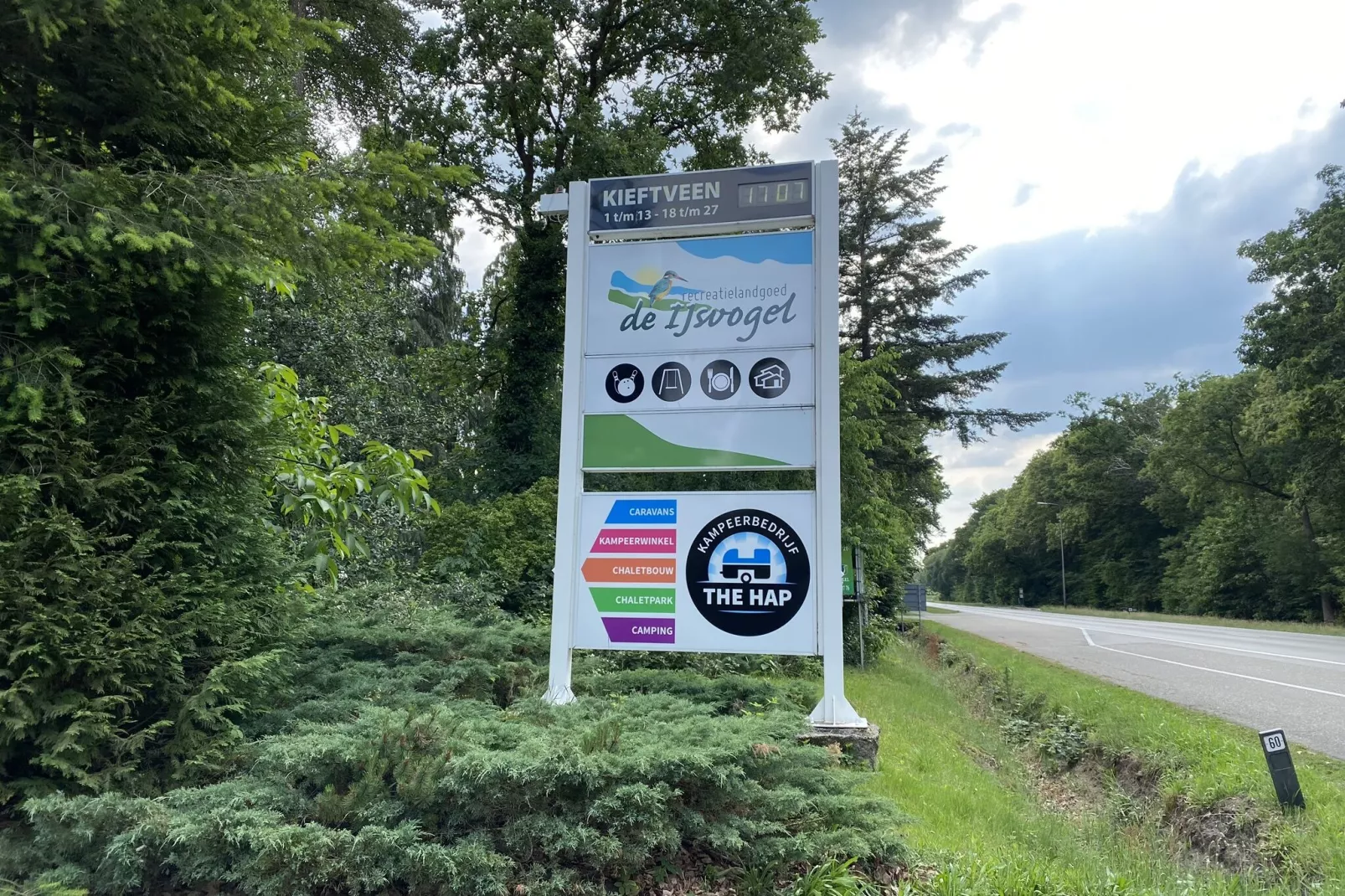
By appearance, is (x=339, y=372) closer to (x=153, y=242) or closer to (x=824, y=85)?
(x=153, y=242)

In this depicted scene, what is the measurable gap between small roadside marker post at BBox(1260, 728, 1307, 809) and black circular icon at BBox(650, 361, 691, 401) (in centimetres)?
428

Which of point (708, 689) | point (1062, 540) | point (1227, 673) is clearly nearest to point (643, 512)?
point (708, 689)

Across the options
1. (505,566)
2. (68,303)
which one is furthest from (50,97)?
(505,566)

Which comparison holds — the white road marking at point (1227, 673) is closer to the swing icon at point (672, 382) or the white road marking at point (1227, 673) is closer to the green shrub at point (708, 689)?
the green shrub at point (708, 689)

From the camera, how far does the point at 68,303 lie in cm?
352

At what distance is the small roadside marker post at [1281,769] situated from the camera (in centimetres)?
488

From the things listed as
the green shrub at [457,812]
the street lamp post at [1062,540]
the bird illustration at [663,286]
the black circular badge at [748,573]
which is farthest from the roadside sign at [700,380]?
the street lamp post at [1062,540]

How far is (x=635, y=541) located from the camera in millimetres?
5207

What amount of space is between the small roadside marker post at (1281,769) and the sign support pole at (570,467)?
444 centimetres

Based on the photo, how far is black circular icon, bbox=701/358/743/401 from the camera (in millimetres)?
5277

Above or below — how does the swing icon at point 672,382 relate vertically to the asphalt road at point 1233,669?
above

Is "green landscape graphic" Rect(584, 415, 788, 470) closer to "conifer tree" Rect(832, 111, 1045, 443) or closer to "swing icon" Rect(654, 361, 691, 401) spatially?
"swing icon" Rect(654, 361, 691, 401)

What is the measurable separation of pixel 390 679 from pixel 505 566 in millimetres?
4655

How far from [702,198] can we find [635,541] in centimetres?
249
